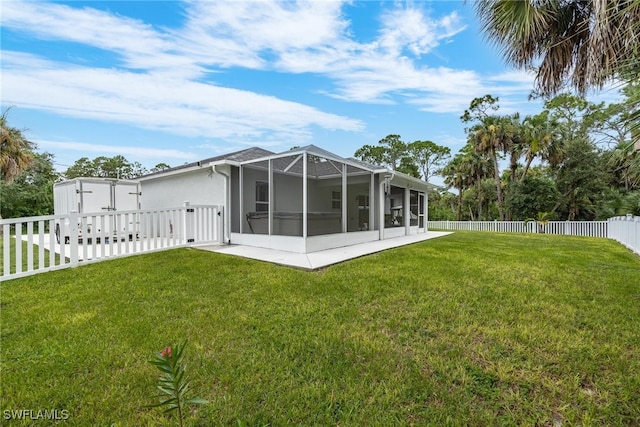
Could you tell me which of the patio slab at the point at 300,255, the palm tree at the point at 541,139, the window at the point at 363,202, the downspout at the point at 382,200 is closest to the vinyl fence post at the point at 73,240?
the patio slab at the point at 300,255

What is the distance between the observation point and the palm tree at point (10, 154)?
13.0m

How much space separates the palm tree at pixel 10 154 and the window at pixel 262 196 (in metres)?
13.3

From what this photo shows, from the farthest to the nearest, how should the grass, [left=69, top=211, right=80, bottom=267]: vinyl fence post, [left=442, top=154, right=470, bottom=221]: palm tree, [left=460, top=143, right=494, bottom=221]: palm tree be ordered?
1. [left=442, top=154, right=470, bottom=221]: palm tree
2. [left=460, top=143, right=494, bottom=221]: palm tree
3. [left=69, top=211, right=80, bottom=267]: vinyl fence post
4. the grass

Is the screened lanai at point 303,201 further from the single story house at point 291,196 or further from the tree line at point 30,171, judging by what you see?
the tree line at point 30,171

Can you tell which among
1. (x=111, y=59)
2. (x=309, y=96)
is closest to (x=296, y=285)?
(x=111, y=59)

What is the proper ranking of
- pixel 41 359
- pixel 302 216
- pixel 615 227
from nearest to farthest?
pixel 41 359 < pixel 302 216 < pixel 615 227

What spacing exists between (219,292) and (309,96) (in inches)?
519

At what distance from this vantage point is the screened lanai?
290 inches

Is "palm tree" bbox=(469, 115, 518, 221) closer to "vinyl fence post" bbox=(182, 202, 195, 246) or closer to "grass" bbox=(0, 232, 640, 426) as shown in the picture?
"grass" bbox=(0, 232, 640, 426)

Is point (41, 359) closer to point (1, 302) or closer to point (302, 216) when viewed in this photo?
point (1, 302)

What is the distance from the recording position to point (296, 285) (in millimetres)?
4633

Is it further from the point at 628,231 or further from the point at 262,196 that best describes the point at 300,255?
the point at 628,231

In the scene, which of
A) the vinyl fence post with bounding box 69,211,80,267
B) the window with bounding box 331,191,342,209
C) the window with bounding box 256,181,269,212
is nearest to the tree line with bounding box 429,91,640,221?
the window with bounding box 331,191,342,209

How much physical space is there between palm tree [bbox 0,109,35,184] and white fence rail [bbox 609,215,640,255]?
79.4ft
